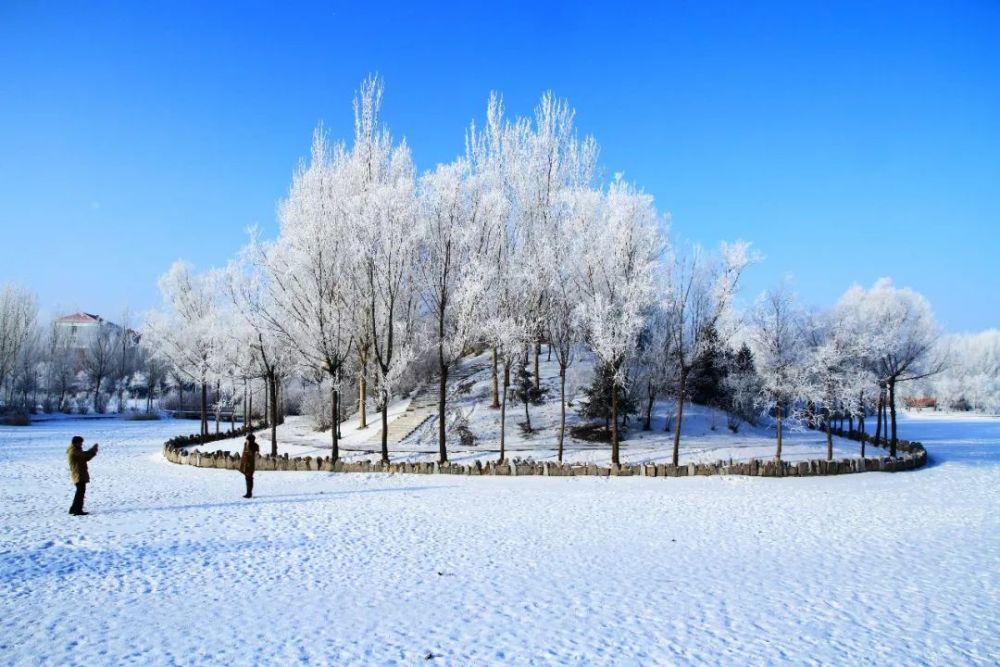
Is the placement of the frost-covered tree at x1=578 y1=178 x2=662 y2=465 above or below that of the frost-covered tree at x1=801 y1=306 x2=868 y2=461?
above

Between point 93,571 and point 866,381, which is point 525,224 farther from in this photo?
point 93,571

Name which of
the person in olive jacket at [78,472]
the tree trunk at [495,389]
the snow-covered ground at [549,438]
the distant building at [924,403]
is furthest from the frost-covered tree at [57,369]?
the distant building at [924,403]

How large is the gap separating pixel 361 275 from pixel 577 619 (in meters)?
18.6

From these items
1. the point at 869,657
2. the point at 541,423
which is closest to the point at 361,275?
the point at 541,423

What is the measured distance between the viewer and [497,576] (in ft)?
27.7

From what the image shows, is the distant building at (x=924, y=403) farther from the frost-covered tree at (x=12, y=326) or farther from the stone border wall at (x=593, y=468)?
the frost-covered tree at (x=12, y=326)

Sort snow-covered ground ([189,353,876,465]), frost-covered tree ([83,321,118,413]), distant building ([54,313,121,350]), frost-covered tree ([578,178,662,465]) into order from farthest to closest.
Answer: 1. distant building ([54,313,121,350])
2. frost-covered tree ([83,321,118,413])
3. snow-covered ground ([189,353,876,465])
4. frost-covered tree ([578,178,662,465])

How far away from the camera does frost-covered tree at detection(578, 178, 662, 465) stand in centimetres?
1972

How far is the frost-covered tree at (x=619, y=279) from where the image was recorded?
1972 centimetres

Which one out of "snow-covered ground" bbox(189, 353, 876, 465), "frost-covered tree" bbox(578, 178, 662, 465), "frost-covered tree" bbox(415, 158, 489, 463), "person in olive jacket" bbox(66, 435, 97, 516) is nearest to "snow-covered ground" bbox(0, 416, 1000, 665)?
"person in olive jacket" bbox(66, 435, 97, 516)

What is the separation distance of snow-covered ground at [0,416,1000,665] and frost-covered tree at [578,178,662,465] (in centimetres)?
553

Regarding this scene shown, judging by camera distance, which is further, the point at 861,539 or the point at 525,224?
the point at 525,224

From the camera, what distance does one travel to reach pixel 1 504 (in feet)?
41.9

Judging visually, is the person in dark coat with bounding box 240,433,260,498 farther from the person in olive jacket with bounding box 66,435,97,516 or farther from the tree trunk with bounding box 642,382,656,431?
the tree trunk with bounding box 642,382,656,431
